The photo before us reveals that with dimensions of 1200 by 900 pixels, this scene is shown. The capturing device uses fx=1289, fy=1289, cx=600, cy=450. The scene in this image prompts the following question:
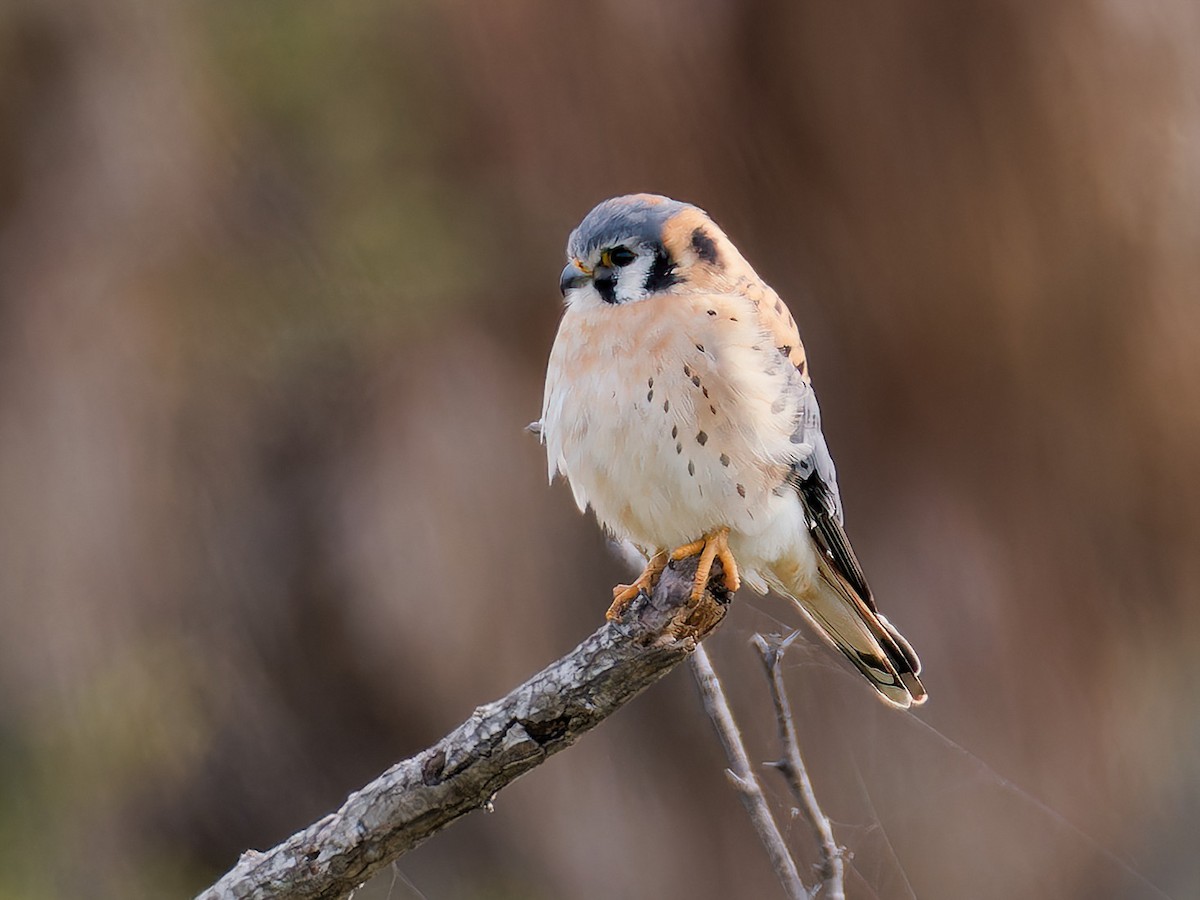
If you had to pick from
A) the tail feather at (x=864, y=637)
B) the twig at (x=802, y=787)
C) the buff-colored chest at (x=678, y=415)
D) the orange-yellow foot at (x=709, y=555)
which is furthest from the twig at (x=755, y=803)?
the tail feather at (x=864, y=637)

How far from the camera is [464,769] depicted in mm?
→ 1439

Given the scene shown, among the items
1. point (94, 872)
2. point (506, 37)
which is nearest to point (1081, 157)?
point (506, 37)

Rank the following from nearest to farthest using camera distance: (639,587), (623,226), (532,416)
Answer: (639,587) < (623,226) < (532,416)

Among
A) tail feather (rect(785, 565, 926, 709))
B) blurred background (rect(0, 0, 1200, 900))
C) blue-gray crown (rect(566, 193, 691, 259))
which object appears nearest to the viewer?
blue-gray crown (rect(566, 193, 691, 259))

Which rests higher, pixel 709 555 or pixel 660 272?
pixel 660 272

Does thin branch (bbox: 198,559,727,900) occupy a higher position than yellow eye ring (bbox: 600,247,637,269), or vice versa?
yellow eye ring (bbox: 600,247,637,269)

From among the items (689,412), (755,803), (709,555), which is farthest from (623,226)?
(755,803)

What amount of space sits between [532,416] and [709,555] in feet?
4.92

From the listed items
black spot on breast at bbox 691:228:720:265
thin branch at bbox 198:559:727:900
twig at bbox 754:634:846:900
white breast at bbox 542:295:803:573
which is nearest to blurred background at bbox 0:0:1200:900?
black spot on breast at bbox 691:228:720:265

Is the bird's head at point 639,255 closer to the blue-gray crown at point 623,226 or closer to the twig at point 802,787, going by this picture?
the blue-gray crown at point 623,226

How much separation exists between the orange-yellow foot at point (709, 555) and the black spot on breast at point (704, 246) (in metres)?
0.41

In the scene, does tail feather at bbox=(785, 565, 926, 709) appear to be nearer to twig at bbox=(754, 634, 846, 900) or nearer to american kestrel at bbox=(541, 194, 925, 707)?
american kestrel at bbox=(541, 194, 925, 707)

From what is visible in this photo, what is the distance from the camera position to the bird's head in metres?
1.87

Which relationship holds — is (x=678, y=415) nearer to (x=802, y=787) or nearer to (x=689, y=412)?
(x=689, y=412)
